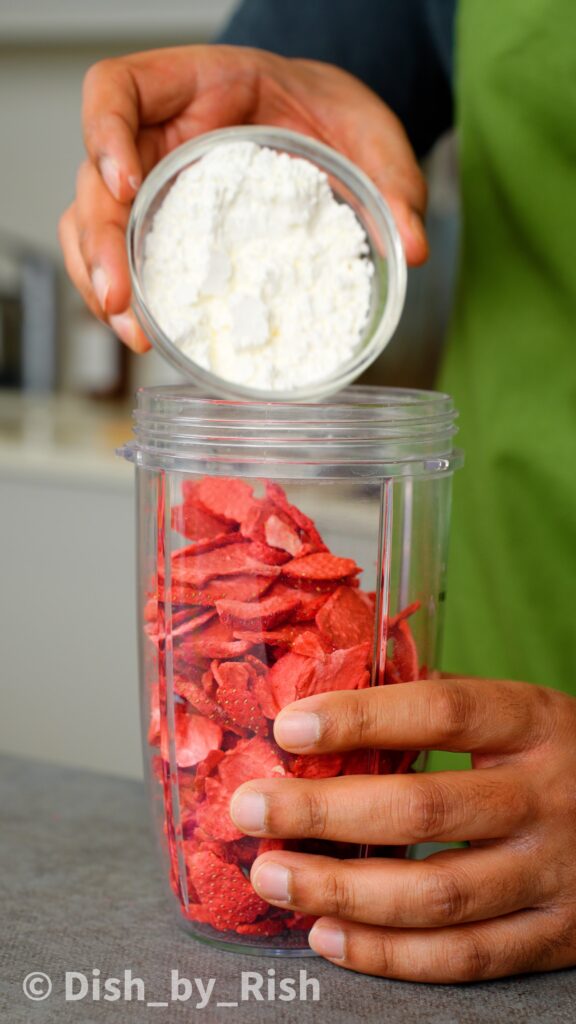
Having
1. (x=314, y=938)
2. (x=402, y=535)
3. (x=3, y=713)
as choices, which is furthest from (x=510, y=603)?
(x=3, y=713)

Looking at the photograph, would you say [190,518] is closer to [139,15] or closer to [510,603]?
[510,603]

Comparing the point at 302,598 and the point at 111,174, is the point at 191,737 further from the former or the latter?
the point at 111,174

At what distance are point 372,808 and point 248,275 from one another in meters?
0.29

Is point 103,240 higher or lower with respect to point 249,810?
higher

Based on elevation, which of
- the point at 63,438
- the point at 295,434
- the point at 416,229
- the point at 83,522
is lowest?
the point at 83,522

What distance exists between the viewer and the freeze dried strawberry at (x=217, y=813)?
1.60ft

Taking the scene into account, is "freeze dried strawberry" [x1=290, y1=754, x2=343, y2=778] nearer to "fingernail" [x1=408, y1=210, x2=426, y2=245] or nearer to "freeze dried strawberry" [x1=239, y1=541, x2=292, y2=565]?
"freeze dried strawberry" [x1=239, y1=541, x2=292, y2=565]

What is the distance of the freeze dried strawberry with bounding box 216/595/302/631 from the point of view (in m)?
0.48

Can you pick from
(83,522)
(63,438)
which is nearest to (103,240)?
(83,522)

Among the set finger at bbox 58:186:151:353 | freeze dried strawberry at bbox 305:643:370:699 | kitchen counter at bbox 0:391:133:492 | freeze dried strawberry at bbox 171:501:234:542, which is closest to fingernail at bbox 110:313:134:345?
finger at bbox 58:186:151:353

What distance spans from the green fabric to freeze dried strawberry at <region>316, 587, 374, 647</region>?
34 centimetres

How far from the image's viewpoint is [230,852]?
0.49 metres

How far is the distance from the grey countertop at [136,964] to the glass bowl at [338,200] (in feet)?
0.88

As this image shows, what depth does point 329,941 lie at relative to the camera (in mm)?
474
